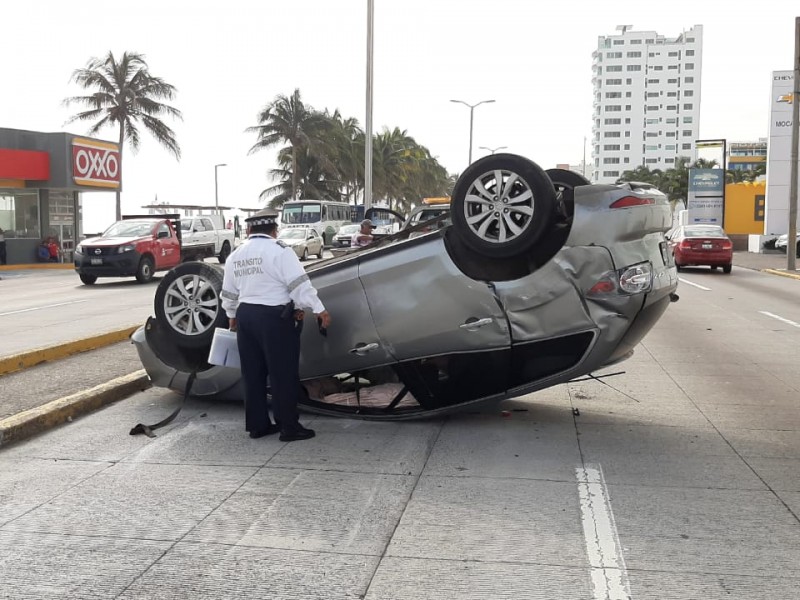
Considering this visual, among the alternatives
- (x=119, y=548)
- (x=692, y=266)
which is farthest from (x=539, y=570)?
(x=692, y=266)

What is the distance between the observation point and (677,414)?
22.2ft

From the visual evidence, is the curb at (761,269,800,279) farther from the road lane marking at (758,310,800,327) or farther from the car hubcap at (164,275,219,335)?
the car hubcap at (164,275,219,335)

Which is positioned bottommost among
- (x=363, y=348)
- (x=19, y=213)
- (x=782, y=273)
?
(x=782, y=273)

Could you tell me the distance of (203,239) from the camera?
2859cm

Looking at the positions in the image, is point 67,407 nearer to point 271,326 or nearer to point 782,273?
point 271,326

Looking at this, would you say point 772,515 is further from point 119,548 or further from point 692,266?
point 692,266

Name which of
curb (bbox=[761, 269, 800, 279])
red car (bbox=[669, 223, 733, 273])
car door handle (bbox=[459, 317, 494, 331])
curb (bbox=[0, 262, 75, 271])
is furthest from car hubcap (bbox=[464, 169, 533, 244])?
curb (bbox=[0, 262, 75, 271])

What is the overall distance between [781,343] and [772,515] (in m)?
7.28

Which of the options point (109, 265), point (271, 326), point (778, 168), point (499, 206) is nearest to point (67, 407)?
point (271, 326)

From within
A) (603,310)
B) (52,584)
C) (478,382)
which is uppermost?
(603,310)

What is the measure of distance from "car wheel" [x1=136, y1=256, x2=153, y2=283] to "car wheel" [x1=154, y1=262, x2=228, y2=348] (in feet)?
53.1

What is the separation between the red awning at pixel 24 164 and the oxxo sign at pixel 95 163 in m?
1.08

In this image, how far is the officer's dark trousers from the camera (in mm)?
5805

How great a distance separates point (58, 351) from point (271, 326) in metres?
4.00
